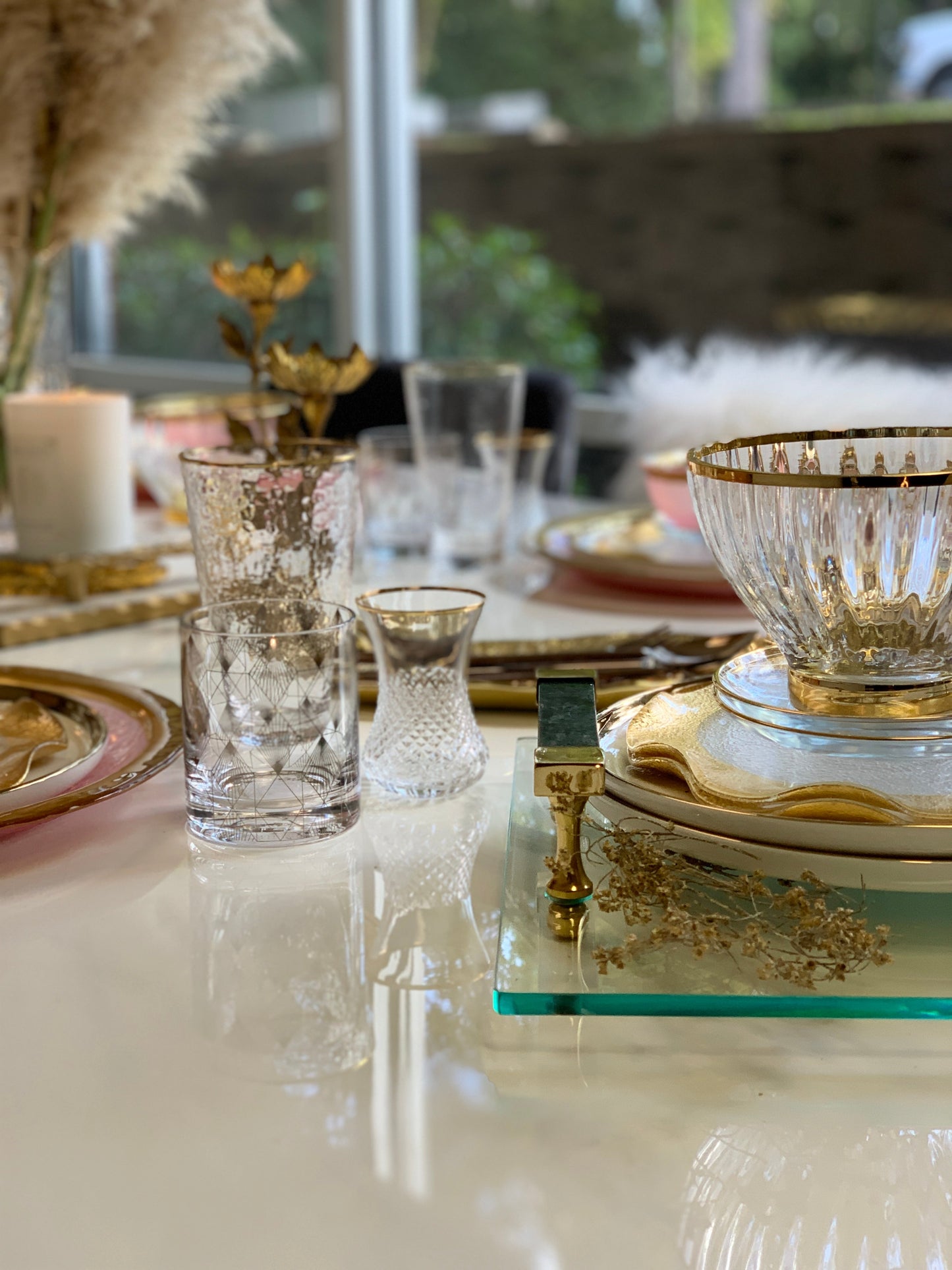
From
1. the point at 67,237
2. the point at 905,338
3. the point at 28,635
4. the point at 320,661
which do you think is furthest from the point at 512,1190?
the point at 905,338

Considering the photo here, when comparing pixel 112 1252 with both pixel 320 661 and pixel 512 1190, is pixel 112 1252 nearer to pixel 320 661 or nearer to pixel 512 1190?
pixel 512 1190

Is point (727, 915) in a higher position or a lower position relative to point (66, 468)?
lower

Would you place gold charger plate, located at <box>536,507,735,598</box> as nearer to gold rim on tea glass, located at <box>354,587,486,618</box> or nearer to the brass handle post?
gold rim on tea glass, located at <box>354,587,486,618</box>

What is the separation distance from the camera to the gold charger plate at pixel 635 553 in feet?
3.67

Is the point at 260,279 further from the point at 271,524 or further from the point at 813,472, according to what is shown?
the point at 813,472

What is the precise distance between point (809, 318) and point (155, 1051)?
2.73m

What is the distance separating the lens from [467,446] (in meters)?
1.29

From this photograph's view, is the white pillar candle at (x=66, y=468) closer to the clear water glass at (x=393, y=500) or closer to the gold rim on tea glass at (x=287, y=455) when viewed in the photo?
the clear water glass at (x=393, y=500)

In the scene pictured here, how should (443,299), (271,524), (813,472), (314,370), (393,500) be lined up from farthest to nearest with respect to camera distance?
(443,299), (393,500), (314,370), (271,524), (813,472)

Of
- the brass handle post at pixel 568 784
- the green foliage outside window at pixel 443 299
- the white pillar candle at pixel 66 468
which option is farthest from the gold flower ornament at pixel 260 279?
the green foliage outside window at pixel 443 299

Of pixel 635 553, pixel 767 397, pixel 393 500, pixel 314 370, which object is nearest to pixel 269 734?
pixel 314 370

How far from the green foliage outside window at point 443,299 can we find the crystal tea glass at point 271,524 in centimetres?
225

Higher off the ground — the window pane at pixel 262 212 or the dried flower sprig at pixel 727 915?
the window pane at pixel 262 212

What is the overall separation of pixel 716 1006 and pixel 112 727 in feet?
1.39
